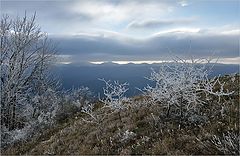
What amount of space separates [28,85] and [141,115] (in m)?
20.2

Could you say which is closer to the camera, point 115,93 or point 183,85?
point 183,85

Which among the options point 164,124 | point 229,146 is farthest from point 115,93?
point 229,146

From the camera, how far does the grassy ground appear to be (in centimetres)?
860

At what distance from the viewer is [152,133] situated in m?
10.2

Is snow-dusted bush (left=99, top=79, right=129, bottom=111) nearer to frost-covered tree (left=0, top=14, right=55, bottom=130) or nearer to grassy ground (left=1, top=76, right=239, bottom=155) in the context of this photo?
grassy ground (left=1, top=76, right=239, bottom=155)

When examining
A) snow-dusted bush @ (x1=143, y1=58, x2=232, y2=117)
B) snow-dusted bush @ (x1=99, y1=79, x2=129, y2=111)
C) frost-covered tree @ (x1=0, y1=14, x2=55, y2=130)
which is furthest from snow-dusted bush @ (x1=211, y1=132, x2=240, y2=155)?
frost-covered tree @ (x1=0, y1=14, x2=55, y2=130)

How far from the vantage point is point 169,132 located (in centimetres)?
977

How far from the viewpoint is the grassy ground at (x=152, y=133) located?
8602 mm

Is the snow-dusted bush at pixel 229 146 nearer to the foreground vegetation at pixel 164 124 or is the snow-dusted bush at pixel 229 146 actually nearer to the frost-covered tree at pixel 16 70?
the foreground vegetation at pixel 164 124

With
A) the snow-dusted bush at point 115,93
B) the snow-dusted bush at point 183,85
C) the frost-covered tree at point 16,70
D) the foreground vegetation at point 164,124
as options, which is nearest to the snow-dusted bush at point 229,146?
the foreground vegetation at point 164,124

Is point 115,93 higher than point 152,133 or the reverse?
higher

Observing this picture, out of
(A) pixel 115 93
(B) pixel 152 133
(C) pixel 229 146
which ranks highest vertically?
(A) pixel 115 93

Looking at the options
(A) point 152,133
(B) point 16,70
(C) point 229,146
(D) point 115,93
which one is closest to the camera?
(C) point 229,146

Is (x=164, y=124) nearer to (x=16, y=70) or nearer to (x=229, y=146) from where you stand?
(x=229, y=146)
